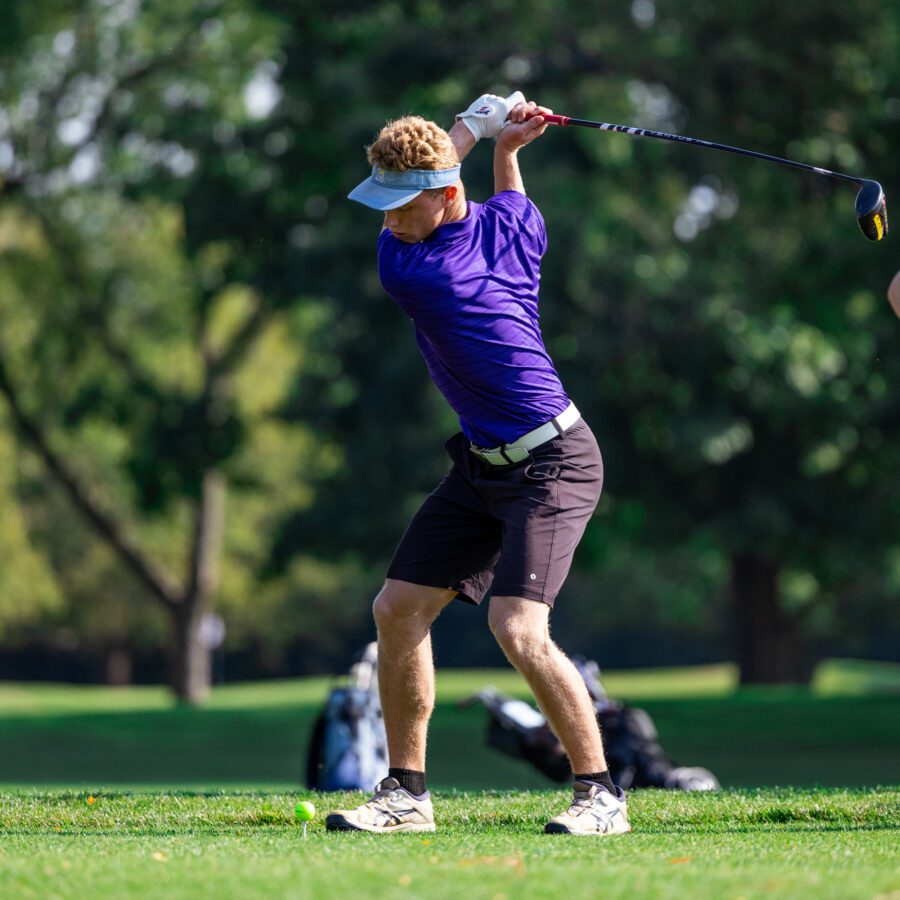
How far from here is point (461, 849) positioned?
5.08 m

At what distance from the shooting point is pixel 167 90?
28359 mm

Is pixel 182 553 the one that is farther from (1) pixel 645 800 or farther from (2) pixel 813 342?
(1) pixel 645 800

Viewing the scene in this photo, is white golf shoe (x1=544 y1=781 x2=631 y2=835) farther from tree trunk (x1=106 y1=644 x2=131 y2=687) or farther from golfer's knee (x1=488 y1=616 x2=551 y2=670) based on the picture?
tree trunk (x1=106 y1=644 x2=131 y2=687)

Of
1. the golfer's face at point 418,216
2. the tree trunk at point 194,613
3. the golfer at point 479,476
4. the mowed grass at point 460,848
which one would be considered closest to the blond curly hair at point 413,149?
the golfer at point 479,476

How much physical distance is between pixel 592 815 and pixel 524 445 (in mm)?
1281

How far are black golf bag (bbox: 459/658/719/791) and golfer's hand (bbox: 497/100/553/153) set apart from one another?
3.95m

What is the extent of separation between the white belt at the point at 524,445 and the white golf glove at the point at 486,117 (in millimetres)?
1208

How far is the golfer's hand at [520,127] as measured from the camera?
6234 mm

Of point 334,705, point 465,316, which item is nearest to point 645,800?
point 465,316

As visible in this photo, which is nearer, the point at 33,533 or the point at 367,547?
the point at 367,547

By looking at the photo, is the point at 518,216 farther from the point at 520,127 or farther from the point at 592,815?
the point at 592,815

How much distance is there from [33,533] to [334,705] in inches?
1395

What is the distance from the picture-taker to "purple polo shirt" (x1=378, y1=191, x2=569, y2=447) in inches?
224

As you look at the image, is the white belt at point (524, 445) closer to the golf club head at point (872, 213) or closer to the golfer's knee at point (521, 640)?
the golfer's knee at point (521, 640)
